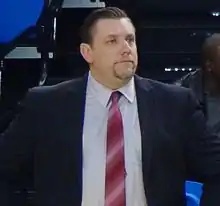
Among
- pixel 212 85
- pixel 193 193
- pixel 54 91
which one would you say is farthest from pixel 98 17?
pixel 212 85

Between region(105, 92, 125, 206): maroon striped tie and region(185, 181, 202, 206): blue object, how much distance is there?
0.44 metres

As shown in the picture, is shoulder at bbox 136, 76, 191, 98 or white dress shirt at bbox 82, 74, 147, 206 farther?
shoulder at bbox 136, 76, 191, 98

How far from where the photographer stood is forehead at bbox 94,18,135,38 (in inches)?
101

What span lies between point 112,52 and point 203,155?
0.47 metres

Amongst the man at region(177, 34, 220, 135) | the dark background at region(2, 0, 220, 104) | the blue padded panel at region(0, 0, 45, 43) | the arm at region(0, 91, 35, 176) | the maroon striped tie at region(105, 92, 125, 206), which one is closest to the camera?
the maroon striped tie at region(105, 92, 125, 206)

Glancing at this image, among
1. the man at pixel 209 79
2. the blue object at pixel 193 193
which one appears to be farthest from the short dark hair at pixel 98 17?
the man at pixel 209 79

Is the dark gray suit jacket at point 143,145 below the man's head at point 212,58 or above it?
below

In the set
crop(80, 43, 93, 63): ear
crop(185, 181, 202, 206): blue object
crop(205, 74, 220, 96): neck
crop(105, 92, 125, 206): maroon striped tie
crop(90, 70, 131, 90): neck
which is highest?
crop(80, 43, 93, 63): ear

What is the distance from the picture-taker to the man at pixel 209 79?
10.9 feet

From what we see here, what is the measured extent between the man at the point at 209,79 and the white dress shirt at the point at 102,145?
2.56ft

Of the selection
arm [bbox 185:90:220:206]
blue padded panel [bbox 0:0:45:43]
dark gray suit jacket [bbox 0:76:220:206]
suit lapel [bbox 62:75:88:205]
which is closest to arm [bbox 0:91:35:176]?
dark gray suit jacket [bbox 0:76:220:206]

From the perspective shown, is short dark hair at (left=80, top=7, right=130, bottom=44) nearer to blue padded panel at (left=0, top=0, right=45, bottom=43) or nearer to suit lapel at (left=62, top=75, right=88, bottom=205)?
suit lapel at (left=62, top=75, right=88, bottom=205)

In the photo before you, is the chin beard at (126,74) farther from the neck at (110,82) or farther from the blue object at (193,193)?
the blue object at (193,193)

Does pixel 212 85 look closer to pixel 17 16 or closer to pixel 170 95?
pixel 170 95
